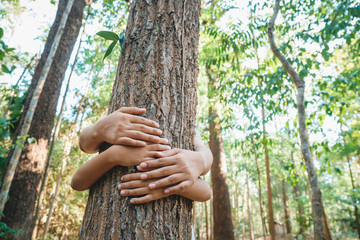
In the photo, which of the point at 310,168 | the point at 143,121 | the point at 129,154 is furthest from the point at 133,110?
the point at 310,168

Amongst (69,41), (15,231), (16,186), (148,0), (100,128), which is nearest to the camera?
(100,128)

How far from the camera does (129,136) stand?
976 mm

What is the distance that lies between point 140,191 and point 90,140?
409 millimetres

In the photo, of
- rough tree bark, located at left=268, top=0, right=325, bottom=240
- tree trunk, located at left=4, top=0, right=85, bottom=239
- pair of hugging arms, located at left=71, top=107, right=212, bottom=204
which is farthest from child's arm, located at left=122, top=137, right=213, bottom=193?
tree trunk, located at left=4, top=0, right=85, bottom=239

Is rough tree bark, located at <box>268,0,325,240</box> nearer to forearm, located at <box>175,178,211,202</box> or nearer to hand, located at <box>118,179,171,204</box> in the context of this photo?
forearm, located at <box>175,178,211,202</box>

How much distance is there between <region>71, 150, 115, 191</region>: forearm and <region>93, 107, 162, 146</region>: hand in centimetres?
9

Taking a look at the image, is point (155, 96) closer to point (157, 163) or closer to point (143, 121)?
point (143, 121)

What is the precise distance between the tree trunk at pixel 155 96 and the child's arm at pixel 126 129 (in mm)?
64

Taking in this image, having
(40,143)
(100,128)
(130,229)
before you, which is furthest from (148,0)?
(40,143)

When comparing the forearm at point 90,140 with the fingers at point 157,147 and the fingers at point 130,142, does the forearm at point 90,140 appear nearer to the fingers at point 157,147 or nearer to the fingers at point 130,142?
the fingers at point 130,142

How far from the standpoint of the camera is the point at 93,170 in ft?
3.23

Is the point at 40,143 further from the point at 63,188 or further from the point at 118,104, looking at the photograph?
the point at 63,188

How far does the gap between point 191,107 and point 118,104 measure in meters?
0.40

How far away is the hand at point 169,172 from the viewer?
0.92m
